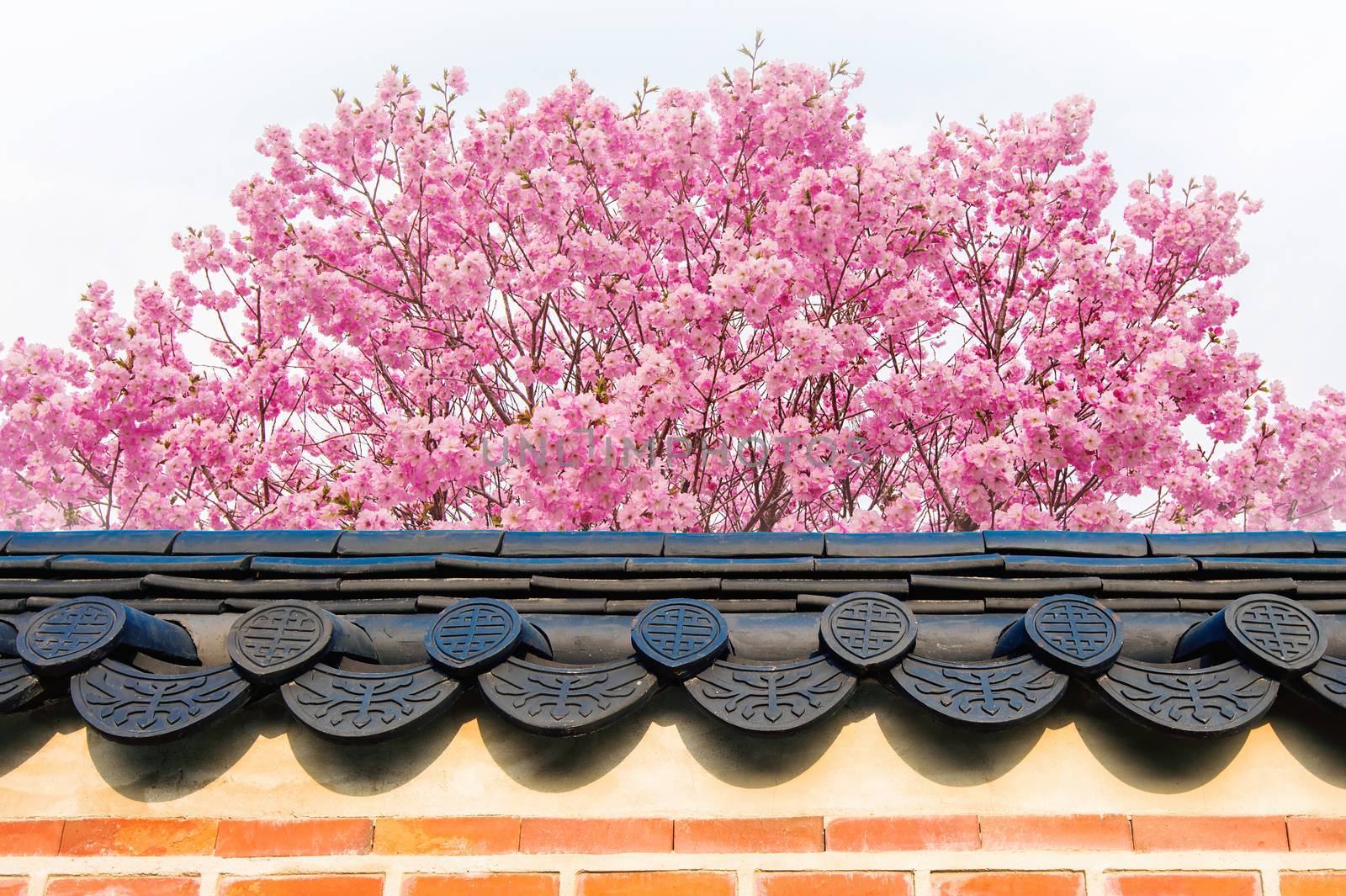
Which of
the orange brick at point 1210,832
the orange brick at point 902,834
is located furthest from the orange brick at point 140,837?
the orange brick at point 1210,832

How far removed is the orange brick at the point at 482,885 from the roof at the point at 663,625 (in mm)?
308

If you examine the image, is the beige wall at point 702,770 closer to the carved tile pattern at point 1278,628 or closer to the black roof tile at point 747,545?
the carved tile pattern at point 1278,628

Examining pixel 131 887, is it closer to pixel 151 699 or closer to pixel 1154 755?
pixel 151 699

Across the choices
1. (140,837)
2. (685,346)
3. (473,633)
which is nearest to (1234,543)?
(473,633)

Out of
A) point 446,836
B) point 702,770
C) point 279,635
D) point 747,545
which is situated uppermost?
point 747,545

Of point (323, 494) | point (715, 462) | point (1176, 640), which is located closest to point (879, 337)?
point (715, 462)

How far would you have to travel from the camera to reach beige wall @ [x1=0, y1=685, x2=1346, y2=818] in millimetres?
2258

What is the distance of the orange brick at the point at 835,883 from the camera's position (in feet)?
7.15

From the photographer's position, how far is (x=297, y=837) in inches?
90.3

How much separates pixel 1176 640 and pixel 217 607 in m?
2.06

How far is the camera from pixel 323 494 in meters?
8.59

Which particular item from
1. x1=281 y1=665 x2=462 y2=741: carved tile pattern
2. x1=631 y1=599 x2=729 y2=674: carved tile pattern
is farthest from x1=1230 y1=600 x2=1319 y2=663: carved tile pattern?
x1=281 y1=665 x2=462 y2=741: carved tile pattern

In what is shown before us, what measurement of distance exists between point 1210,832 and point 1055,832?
0.30 m

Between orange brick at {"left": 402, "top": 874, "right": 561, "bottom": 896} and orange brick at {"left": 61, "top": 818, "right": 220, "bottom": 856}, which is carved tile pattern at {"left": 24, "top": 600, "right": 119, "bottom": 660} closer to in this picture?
orange brick at {"left": 61, "top": 818, "right": 220, "bottom": 856}
